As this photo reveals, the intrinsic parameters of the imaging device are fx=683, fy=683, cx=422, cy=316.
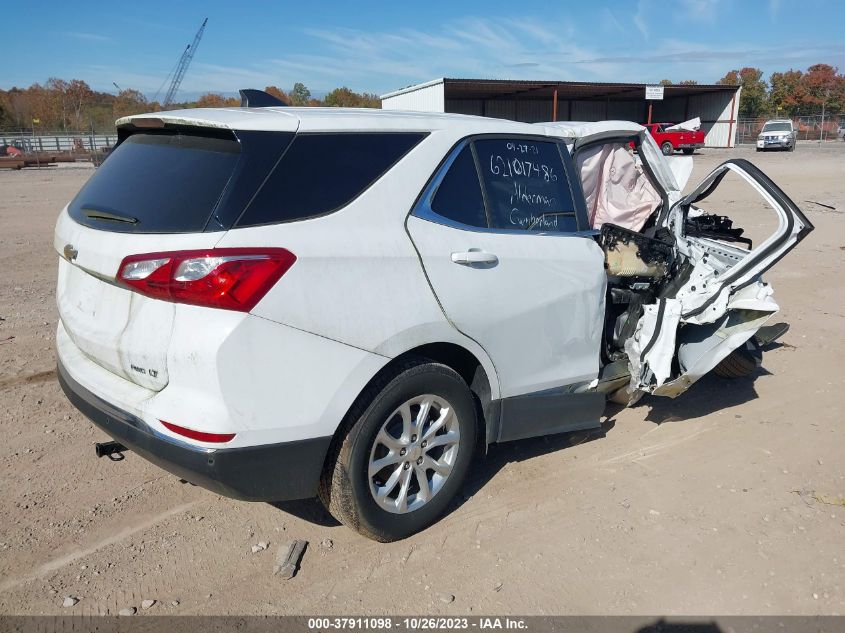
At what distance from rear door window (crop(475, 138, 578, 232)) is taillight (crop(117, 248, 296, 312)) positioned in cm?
134

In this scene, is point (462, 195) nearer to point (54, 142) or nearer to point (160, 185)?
point (160, 185)

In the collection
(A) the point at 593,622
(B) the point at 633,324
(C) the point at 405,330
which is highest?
(C) the point at 405,330

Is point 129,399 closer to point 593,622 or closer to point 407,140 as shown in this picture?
point 407,140

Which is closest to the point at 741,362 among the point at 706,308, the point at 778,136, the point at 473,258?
the point at 706,308

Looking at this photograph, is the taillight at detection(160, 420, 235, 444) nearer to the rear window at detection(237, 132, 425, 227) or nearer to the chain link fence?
the rear window at detection(237, 132, 425, 227)

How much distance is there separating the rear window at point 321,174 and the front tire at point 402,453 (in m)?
0.81

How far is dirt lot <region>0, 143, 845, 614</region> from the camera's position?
2922 mm

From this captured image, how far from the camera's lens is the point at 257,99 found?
3740mm

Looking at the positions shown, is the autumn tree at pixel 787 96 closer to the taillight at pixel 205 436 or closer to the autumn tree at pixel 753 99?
the autumn tree at pixel 753 99

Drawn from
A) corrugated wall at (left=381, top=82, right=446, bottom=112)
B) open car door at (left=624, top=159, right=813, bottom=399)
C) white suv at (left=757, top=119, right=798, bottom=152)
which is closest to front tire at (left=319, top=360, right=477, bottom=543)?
open car door at (left=624, top=159, right=813, bottom=399)

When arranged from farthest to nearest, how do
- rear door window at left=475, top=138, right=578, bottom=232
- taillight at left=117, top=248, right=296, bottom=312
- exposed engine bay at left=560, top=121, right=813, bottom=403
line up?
exposed engine bay at left=560, top=121, right=813, bottom=403 → rear door window at left=475, top=138, right=578, bottom=232 → taillight at left=117, top=248, right=296, bottom=312

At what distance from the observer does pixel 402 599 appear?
2912 millimetres

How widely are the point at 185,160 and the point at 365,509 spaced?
1.71 metres

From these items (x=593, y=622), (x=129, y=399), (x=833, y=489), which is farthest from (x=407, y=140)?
(x=833, y=489)
